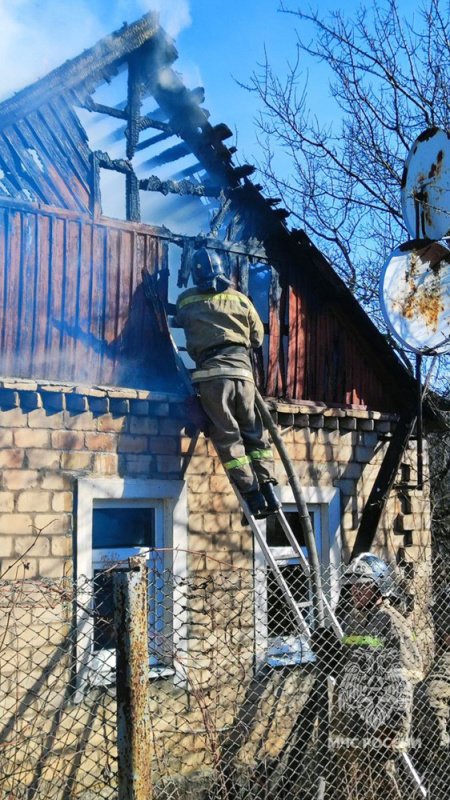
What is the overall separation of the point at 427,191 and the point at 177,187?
92.2 inches

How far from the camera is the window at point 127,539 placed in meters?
6.61

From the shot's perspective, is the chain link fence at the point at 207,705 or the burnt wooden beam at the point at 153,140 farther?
the burnt wooden beam at the point at 153,140

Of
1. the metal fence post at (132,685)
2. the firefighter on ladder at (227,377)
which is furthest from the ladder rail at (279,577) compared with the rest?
the metal fence post at (132,685)

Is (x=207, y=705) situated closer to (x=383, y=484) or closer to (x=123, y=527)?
(x=123, y=527)

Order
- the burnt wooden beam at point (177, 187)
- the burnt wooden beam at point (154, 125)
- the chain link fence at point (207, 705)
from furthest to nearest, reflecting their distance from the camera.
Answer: the burnt wooden beam at point (154, 125), the burnt wooden beam at point (177, 187), the chain link fence at point (207, 705)

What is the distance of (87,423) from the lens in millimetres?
6855

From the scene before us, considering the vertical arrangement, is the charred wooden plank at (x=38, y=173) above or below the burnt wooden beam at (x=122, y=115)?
below

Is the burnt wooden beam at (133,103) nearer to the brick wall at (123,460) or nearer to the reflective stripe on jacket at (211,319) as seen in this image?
the reflective stripe on jacket at (211,319)

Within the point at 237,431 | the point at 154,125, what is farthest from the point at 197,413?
the point at 154,125

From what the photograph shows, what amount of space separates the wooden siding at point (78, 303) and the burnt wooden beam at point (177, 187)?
52 centimetres

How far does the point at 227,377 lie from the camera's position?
699 centimetres

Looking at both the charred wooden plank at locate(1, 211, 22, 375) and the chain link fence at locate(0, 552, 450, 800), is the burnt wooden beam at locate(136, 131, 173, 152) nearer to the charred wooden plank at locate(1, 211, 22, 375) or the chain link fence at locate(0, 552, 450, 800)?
the charred wooden plank at locate(1, 211, 22, 375)

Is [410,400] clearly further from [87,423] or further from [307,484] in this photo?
[87,423]

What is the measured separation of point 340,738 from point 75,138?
17.6 ft
